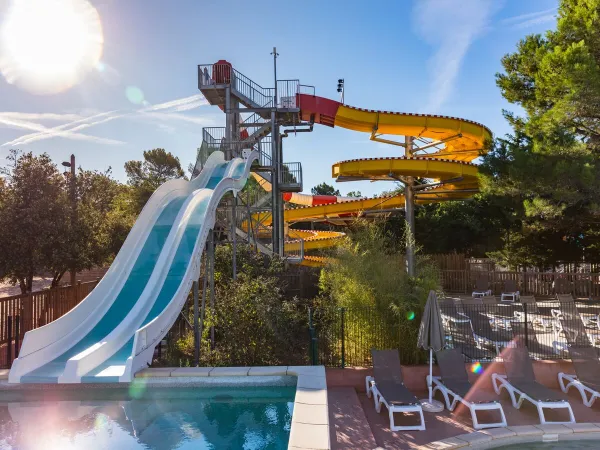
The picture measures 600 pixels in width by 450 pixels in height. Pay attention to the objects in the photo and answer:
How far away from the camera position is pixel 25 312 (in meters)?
8.60

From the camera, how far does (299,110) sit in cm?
1752

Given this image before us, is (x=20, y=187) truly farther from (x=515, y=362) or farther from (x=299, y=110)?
(x=515, y=362)

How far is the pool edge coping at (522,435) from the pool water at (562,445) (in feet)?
0.13

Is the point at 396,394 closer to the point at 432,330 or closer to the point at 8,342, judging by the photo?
the point at 432,330

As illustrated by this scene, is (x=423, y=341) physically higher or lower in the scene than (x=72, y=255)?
lower

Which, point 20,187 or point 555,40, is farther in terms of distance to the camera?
point 555,40

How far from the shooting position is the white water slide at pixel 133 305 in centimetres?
688

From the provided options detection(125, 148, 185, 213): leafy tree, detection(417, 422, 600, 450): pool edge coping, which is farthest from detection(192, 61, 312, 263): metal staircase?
detection(125, 148, 185, 213): leafy tree

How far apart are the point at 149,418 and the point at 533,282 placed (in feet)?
56.4

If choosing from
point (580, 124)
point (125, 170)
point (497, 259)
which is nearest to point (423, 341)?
point (580, 124)

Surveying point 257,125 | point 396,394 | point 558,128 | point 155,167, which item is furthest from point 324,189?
point 396,394

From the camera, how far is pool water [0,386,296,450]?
5359 millimetres

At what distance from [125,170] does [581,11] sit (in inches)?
2008

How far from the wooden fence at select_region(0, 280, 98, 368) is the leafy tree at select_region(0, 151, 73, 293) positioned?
6.96ft
